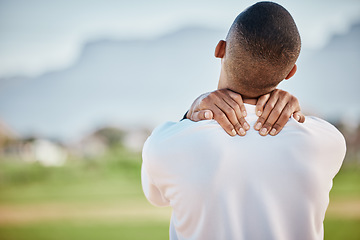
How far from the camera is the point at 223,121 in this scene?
39.1 inches

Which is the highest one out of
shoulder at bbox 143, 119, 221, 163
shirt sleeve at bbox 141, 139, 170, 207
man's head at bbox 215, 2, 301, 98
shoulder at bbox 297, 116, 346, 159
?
man's head at bbox 215, 2, 301, 98

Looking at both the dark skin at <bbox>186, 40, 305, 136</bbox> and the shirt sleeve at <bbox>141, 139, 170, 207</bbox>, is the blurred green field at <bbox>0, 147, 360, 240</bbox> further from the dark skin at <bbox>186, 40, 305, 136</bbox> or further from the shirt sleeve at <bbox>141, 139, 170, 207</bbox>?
the dark skin at <bbox>186, 40, 305, 136</bbox>

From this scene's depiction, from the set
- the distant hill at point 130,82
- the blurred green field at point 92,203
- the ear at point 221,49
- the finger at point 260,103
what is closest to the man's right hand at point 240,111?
the finger at point 260,103

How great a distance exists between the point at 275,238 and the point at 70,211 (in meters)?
14.0

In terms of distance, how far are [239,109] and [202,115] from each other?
0.11m

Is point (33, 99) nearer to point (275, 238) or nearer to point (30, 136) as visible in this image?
point (30, 136)

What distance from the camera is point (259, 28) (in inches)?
38.6

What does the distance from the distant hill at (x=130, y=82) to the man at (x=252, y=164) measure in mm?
40788

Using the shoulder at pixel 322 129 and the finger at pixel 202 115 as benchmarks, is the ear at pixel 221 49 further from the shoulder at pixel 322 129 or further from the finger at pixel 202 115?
the shoulder at pixel 322 129

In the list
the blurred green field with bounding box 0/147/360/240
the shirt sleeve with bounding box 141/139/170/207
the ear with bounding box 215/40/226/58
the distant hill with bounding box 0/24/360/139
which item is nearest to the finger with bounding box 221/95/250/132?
the ear with bounding box 215/40/226/58

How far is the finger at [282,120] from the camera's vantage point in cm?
99

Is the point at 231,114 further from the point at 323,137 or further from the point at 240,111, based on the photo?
the point at 323,137

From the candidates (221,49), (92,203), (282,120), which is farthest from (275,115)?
(92,203)

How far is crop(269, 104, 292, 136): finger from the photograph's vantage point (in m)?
0.99
